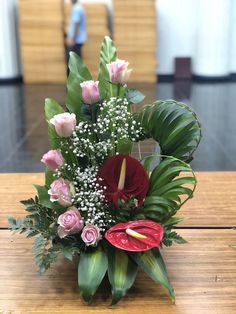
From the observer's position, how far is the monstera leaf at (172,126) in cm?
116

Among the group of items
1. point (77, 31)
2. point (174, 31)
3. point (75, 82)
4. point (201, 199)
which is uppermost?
point (75, 82)

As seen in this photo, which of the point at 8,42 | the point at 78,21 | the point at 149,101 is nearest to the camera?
the point at 149,101

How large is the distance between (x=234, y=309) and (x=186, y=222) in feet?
1.54

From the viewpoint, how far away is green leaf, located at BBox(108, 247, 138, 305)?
3.34 ft

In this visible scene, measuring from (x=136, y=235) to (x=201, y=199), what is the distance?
0.63 meters

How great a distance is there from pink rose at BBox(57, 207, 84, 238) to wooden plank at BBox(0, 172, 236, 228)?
11.6 inches

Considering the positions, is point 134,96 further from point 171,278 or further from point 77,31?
point 77,31

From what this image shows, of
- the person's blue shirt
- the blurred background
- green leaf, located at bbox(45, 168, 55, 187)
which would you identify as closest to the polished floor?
the blurred background

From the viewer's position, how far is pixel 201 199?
1.63 m

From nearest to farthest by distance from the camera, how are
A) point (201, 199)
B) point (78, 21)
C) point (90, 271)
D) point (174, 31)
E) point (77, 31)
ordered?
1. point (90, 271)
2. point (201, 199)
3. point (78, 21)
4. point (77, 31)
5. point (174, 31)

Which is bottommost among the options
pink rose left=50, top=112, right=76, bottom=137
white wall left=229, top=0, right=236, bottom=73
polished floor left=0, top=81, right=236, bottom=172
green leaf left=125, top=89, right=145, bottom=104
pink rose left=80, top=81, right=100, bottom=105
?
polished floor left=0, top=81, right=236, bottom=172

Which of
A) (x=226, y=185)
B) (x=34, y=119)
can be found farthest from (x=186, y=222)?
(x=34, y=119)

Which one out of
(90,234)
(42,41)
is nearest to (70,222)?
(90,234)

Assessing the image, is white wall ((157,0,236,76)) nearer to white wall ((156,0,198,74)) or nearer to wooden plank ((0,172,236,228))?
white wall ((156,0,198,74))
